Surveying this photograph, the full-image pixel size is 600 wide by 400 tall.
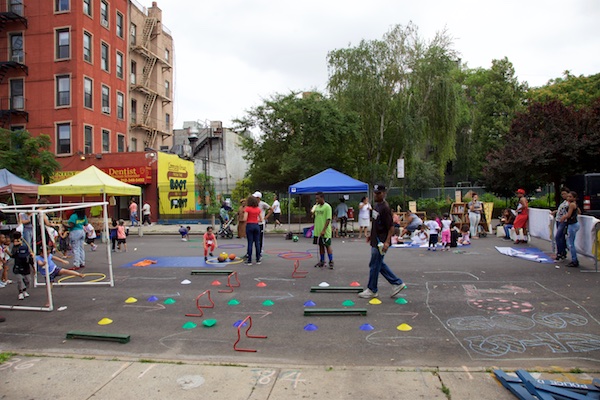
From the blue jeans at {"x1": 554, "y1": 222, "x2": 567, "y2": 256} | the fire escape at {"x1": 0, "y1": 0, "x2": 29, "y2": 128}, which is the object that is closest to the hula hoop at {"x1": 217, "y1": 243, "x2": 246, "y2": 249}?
the blue jeans at {"x1": 554, "y1": 222, "x2": 567, "y2": 256}

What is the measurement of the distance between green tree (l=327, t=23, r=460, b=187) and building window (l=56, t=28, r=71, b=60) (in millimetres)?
18705

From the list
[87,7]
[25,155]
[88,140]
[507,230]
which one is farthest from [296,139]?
[87,7]

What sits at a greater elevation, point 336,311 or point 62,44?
point 62,44

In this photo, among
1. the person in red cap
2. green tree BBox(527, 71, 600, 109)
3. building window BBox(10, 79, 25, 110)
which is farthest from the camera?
green tree BBox(527, 71, 600, 109)

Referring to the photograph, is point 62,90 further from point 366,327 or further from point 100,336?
point 366,327

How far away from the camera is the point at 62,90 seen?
30.5 metres

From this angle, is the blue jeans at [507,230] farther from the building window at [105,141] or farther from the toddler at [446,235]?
the building window at [105,141]

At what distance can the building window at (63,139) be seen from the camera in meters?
30.9

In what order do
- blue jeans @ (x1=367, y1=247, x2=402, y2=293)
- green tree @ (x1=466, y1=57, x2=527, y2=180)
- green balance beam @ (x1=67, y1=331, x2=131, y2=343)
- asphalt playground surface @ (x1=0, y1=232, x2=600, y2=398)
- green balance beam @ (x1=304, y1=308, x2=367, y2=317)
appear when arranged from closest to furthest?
1. asphalt playground surface @ (x1=0, y1=232, x2=600, y2=398)
2. green balance beam @ (x1=67, y1=331, x2=131, y2=343)
3. green balance beam @ (x1=304, y1=308, x2=367, y2=317)
4. blue jeans @ (x1=367, y1=247, x2=402, y2=293)
5. green tree @ (x1=466, y1=57, x2=527, y2=180)

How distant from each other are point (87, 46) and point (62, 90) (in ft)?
12.2

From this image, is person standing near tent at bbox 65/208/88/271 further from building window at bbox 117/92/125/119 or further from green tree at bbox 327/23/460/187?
building window at bbox 117/92/125/119

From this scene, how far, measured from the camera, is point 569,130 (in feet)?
64.4

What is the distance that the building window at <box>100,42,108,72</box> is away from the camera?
32.4 m

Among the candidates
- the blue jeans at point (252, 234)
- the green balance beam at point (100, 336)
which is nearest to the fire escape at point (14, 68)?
the blue jeans at point (252, 234)
